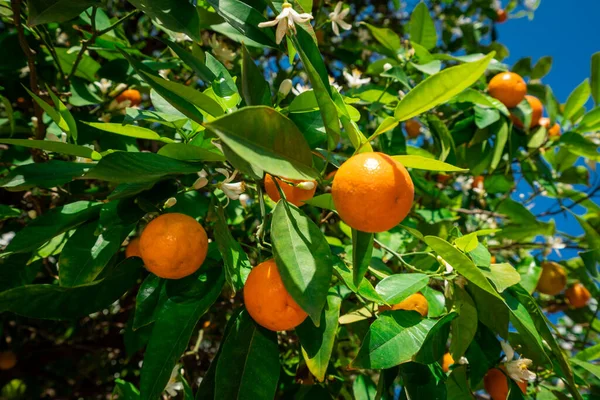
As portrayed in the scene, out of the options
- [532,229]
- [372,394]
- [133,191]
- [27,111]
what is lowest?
[27,111]

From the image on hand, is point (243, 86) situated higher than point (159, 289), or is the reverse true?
point (243, 86)

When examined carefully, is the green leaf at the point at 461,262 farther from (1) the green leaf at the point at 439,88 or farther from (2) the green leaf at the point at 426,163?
(1) the green leaf at the point at 439,88

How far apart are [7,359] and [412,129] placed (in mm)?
2044

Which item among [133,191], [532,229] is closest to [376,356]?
[133,191]

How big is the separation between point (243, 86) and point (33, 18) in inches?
16.2

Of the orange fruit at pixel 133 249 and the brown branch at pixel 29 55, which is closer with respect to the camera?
the brown branch at pixel 29 55

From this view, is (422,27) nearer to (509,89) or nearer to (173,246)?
(509,89)

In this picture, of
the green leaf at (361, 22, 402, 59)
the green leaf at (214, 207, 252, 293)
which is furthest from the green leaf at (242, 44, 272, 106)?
the green leaf at (361, 22, 402, 59)

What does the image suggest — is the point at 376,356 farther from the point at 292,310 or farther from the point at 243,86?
the point at 243,86

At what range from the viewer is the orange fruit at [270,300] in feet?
2.45

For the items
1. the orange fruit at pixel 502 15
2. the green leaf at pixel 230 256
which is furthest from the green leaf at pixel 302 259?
the orange fruit at pixel 502 15

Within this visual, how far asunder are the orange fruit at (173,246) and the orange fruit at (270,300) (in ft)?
0.38

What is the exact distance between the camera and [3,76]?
1464 millimetres

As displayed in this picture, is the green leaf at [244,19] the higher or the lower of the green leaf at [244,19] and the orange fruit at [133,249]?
the higher
